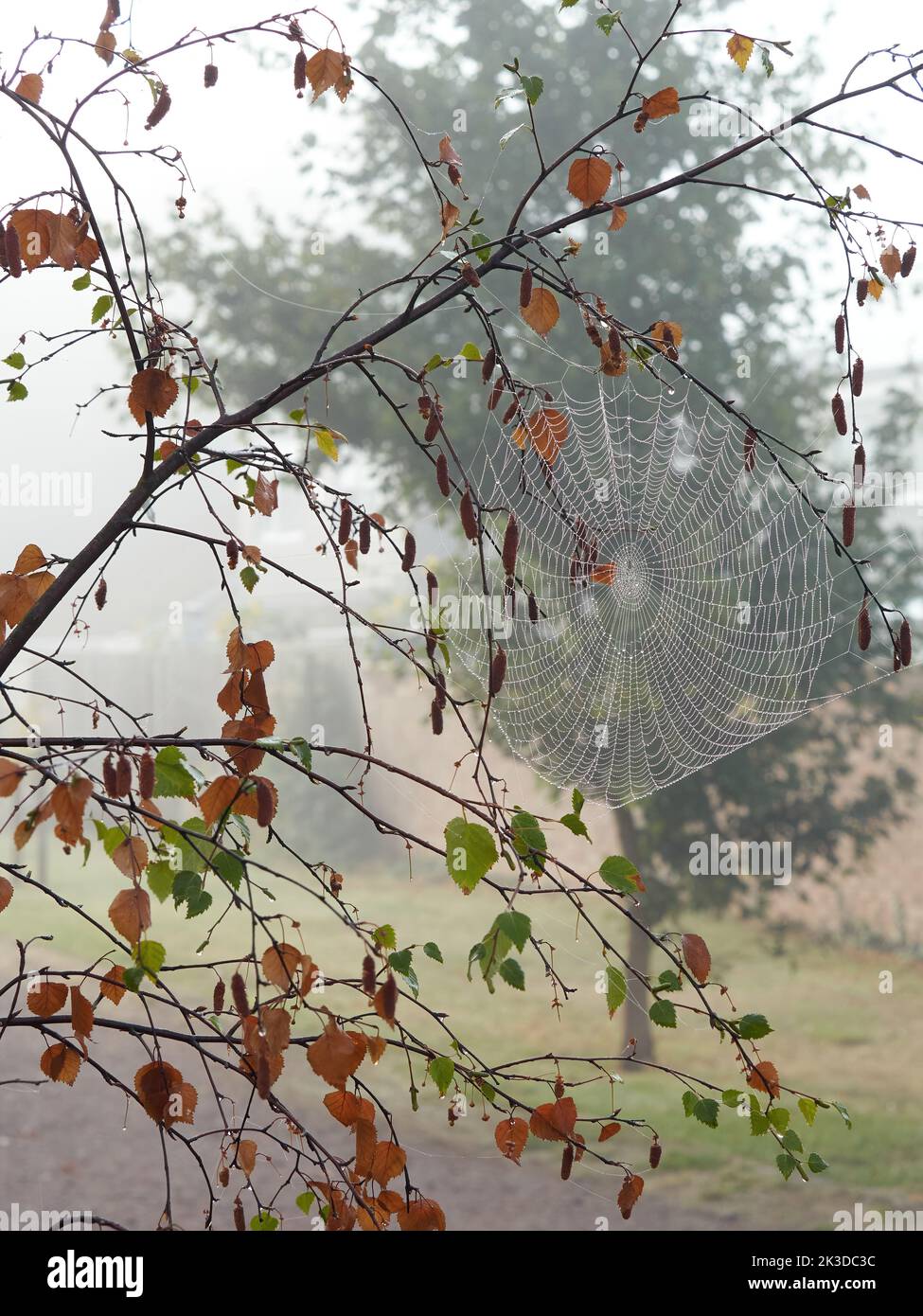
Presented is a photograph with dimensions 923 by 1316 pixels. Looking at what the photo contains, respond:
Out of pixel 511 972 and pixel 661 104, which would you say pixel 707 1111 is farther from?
pixel 661 104

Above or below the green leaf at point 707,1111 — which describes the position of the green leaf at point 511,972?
above

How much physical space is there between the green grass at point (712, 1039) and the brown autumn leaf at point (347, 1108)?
14.8 feet

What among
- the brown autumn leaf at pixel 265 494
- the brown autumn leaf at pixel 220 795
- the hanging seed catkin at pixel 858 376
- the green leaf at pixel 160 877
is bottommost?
the green leaf at pixel 160 877

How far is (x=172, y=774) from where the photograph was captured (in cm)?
123

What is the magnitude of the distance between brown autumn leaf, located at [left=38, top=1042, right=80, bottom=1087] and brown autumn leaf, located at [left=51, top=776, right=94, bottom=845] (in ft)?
1.44

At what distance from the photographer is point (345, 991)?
9.53m

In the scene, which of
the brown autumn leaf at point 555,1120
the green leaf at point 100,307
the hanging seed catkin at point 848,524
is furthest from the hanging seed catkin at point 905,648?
the green leaf at point 100,307

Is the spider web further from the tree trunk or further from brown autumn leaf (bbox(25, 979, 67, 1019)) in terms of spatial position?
brown autumn leaf (bbox(25, 979, 67, 1019))

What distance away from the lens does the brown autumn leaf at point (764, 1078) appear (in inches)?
48.4

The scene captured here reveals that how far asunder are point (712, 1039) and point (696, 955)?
8012 mm

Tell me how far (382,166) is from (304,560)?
459 cm

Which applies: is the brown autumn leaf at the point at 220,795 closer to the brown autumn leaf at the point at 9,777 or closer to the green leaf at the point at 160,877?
the green leaf at the point at 160,877
